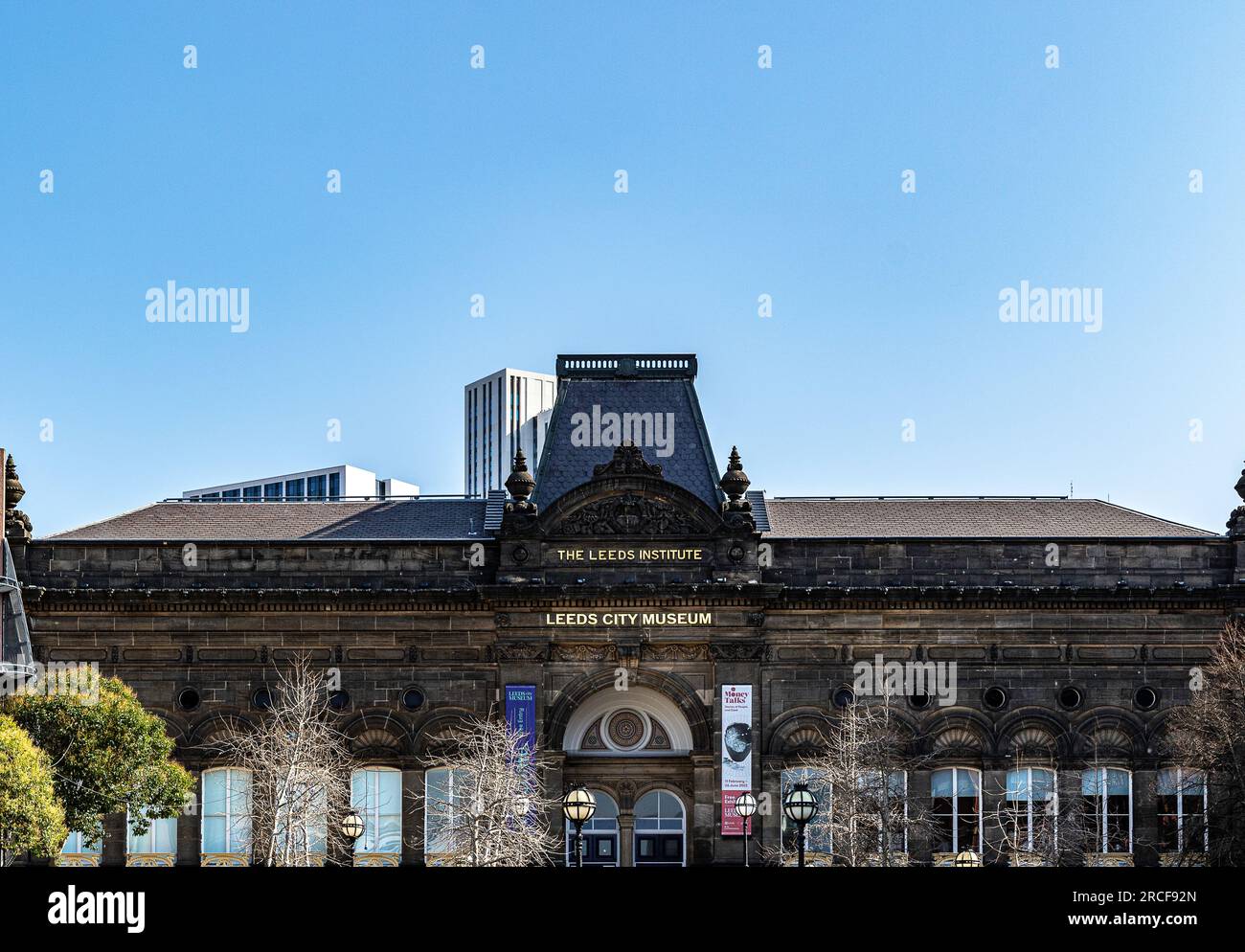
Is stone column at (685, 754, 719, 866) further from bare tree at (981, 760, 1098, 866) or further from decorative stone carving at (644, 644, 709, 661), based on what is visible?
bare tree at (981, 760, 1098, 866)

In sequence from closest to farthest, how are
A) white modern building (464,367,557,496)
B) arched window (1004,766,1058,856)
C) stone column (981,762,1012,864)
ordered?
arched window (1004,766,1058,856) < stone column (981,762,1012,864) < white modern building (464,367,557,496)

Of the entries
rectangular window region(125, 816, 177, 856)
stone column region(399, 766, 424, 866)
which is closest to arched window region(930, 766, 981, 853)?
stone column region(399, 766, 424, 866)

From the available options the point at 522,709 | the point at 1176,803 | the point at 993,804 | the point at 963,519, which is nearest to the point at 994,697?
the point at 993,804

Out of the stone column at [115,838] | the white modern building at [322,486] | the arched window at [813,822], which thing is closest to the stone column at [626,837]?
the arched window at [813,822]

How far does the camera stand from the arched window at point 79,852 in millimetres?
52812

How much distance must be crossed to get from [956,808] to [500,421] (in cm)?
13495

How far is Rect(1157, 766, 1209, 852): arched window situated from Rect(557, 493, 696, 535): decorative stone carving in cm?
1859

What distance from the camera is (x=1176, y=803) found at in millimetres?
53844

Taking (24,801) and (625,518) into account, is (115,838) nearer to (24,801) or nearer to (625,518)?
(24,801)

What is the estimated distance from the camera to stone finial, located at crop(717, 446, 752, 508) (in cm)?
5481

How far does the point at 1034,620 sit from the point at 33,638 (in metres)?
35.3

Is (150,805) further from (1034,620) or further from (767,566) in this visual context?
(1034,620)

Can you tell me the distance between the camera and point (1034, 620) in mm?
55000
